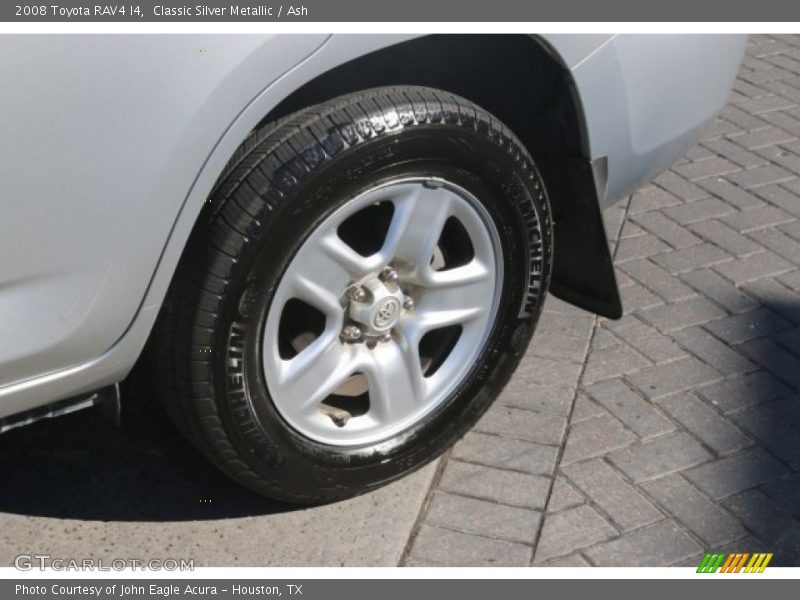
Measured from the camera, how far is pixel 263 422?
247 centimetres

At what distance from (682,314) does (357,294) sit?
1332 mm

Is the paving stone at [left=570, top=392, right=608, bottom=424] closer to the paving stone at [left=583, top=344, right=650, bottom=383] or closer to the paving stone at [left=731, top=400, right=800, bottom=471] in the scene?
the paving stone at [left=583, top=344, right=650, bottom=383]

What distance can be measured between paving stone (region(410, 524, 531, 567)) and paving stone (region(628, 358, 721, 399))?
0.73 metres

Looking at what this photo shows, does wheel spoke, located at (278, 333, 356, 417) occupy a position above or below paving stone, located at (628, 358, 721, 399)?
above

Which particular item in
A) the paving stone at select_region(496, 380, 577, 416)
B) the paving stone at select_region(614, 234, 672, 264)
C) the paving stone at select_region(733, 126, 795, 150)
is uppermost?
the paving stone at select_region(733, 126, 795, 150)

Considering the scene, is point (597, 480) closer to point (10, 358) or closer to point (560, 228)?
point (560, 228)

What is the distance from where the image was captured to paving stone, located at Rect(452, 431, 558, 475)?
9.50ft

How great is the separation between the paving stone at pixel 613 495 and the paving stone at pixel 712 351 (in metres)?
0.58

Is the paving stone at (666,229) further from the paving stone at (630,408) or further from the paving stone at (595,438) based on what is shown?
the paving stone at (595,438)

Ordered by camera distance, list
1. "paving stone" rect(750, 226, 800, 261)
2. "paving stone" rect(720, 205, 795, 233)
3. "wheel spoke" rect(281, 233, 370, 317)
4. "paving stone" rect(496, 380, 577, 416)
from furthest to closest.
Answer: "paving stone" rect(720, 205, 795, 233), "paving stone" rect(750, 226, 800, 261), "paving stone" rect(496, 380, 577, 416), "wheel spoke" rect(281, 233, 370, 317)

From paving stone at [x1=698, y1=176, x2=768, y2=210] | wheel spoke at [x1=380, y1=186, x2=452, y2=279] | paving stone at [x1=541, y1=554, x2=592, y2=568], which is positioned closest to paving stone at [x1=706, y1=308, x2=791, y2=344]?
paving stone at [x1=698, y1=176, x2=768, y2=210]

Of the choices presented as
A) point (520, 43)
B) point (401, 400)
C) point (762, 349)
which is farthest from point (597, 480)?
point (520, 43)

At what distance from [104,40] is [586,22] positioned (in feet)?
3.57
